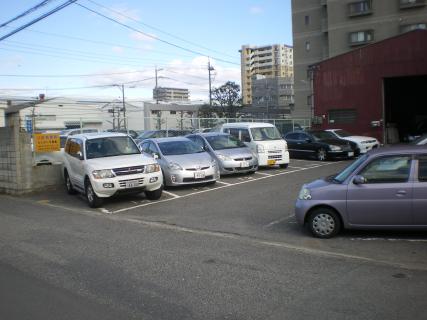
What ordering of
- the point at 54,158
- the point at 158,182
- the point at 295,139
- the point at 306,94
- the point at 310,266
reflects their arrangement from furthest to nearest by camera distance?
the point at 306,94 → the point at 295,139 → the point at 54,158 → the point at 158,182 → the point at 310,266

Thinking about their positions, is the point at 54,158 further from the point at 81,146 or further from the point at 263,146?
the point at 263,146

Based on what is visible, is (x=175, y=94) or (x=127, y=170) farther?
(x=175, y=94)

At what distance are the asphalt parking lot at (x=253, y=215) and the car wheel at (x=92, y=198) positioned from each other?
0.17 metres

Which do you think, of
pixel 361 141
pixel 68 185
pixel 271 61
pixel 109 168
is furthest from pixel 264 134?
pixel 271 61

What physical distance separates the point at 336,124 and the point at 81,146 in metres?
22.0

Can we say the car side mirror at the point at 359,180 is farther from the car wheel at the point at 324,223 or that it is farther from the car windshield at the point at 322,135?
the car windshield at the point at 322,135

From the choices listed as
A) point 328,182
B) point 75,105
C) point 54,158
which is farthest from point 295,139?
point 75,105

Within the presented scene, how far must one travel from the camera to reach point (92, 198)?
12.3m

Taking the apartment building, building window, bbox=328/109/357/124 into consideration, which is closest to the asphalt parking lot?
building window, bbox=328/109/357/124

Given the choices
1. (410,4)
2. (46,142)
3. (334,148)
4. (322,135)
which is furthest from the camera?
(410,4)

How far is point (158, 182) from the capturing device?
12.7m

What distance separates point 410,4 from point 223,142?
4200 cm

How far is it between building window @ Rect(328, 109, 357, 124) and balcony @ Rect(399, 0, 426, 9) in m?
25.5

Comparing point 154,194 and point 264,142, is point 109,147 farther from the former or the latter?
point 264,142
